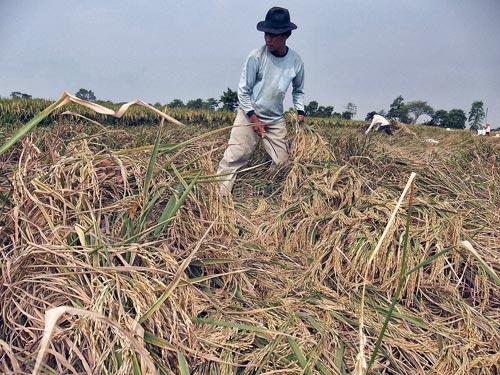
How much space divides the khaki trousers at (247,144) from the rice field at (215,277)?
79 cm

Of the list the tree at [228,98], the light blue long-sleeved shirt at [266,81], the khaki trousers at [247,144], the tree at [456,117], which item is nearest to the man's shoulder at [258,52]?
the light blue long-sleeved shirt at [266,81]

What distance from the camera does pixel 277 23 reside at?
2.95 m

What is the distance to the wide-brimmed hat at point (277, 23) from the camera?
9.64ft

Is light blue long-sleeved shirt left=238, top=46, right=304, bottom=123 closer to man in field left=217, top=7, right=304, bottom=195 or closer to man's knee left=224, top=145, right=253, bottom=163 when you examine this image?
man in field left=217, top=7, right=304, bottom=195

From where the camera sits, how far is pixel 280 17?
2951mm

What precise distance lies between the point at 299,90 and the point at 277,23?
666 mm

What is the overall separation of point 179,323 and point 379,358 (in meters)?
0.66

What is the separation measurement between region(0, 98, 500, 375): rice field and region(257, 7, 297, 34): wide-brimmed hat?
3.92 ft

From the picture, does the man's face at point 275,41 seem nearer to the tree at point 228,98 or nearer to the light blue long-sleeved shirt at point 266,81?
the light blue long-sleeved shirt at point 266,81

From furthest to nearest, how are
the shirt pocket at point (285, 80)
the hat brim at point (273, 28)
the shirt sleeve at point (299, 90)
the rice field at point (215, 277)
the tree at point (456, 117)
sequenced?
1. the tree at point (456, 117)
2. the shirt sleeve at point (299, 90)
3. the shirt pocket at point (285, 80)
4. the hat brim at point (273, 28)
5. the rice field at point (215, 277)

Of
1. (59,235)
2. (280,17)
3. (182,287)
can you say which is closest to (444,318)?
(182,287)

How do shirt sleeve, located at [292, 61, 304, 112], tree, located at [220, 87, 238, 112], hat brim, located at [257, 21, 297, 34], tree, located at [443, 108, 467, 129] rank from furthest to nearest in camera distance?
tree, located at [443, 108, 467, 129] < tree, located at [220, 87, 238, 112] < shirt sleeve, located at [292, 61, 304, 112] < hat brim, located at [257, 21, 297, 34]

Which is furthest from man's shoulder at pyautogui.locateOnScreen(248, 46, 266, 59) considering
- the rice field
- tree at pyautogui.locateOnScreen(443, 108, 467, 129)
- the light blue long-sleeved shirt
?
tree at pyautogui.locateOnScreen(443, 108, 467, 129)

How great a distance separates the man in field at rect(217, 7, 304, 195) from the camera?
3111 millimetres
